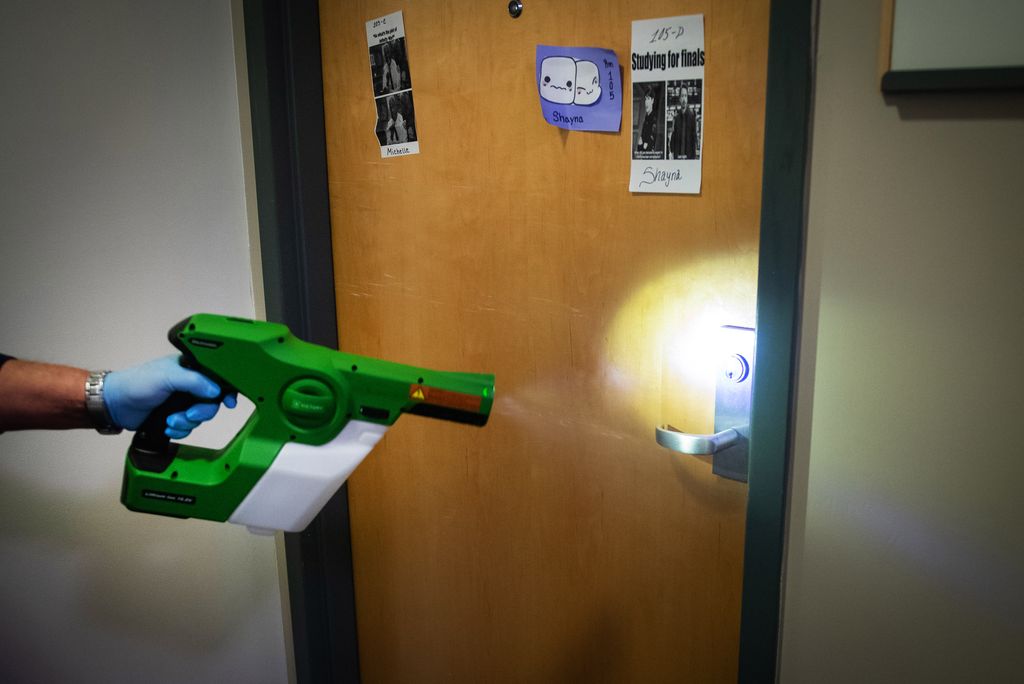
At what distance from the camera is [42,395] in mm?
1077

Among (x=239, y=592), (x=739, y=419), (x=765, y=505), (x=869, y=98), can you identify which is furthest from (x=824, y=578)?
(x=239, y=592)

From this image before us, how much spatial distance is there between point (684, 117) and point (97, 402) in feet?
3.10

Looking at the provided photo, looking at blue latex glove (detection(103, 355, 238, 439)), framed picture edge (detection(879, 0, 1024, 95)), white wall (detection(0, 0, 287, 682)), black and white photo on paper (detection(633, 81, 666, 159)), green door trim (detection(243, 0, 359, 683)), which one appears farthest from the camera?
green door trim (detection(243, 0, 359, 683))

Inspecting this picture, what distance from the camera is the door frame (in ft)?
2.95

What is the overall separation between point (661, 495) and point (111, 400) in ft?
2.77

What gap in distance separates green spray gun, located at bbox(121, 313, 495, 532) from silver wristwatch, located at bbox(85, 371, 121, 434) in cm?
10

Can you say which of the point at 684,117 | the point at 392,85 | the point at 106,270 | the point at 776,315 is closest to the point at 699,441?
the point at 776,315

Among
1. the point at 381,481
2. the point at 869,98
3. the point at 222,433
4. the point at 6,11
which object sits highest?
the point at 6,11

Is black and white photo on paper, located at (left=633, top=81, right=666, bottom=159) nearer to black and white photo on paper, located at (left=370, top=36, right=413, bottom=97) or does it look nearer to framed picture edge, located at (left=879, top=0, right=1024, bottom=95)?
framed picture edge, located at (left=879, top=0, right=1024, bottom=95)

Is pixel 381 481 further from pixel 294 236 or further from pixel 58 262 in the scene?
pixel 58 262

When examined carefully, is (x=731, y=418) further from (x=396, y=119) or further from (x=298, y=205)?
(x=298, y=205)

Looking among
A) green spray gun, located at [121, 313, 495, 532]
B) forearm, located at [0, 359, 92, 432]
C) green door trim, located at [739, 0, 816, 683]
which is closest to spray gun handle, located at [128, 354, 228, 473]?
green spray gun, located at [121, 313, 495, 532]

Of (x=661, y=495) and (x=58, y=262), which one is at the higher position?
(x=58, y=262)

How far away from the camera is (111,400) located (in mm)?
1062
